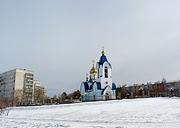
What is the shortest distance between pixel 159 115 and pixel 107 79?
36627 mm

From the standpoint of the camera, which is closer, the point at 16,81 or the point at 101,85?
the point at 101,85

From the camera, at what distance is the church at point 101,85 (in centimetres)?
5881

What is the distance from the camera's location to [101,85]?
59.5 m

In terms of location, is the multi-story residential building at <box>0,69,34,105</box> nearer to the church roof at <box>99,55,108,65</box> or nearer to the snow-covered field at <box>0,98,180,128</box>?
the church roof at <box>99,55,108,65</box>

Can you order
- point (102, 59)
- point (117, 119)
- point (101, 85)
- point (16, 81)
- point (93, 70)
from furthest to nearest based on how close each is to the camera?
point (16, 81) < point (93, 70) < point (102, 59) < point (101, 85) < point (117, 119)

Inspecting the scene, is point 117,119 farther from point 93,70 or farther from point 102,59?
point 93,70

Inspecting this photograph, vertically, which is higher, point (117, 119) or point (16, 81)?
point (16, 81)

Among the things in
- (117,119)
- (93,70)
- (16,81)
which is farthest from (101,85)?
(16,81)

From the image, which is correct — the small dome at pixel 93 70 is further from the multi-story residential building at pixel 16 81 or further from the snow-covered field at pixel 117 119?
the multi-story residential building at pixel 16 81

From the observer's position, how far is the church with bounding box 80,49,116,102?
58.8 meters

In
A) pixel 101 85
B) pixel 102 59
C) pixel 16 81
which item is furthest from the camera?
pixel 16 81

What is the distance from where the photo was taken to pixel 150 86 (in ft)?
292

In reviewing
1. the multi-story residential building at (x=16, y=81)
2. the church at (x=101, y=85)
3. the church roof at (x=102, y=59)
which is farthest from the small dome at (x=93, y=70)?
the multi-story residential building at (x=16, y=81)

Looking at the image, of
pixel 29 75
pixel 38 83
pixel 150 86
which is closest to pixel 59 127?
pixel 150 86
